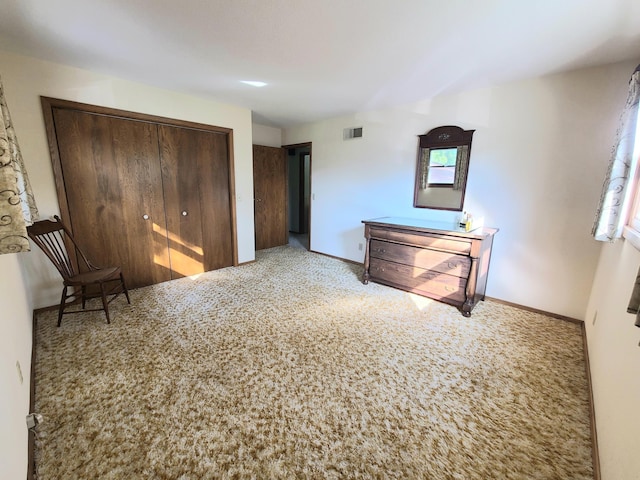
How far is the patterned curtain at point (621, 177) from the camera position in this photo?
1.72m

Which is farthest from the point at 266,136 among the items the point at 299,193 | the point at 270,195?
the point at 299,193

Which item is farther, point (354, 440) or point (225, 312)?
point (225, 312)

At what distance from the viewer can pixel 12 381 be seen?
1.25m

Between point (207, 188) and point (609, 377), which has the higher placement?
point (207, 188)

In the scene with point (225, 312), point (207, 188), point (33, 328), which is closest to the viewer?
point (33, 328)

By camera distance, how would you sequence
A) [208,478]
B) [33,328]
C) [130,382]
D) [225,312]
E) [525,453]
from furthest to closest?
[225,312] → [33,328] → [130,382] → [525,453] → [208,478]

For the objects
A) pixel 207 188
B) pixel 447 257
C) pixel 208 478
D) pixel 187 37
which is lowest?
pixel 208 478

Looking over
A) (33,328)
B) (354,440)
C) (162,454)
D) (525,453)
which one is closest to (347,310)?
(354,440)

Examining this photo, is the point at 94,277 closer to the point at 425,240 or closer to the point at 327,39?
the point at 327,39

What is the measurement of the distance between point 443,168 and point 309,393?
283 centimetres

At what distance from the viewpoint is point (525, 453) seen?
1344 mm

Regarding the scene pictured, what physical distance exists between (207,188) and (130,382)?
8.30 feet

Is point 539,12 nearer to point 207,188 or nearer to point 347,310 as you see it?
point 347,310

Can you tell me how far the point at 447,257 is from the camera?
9.23 ft
